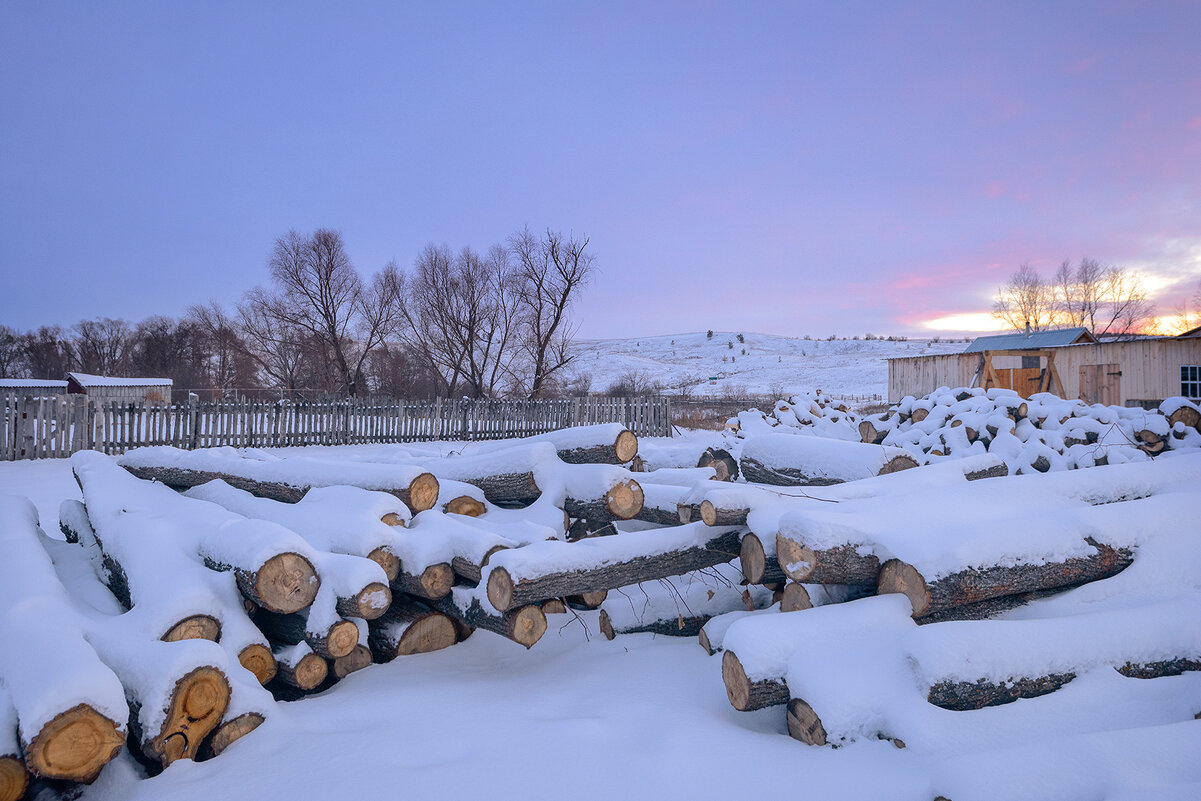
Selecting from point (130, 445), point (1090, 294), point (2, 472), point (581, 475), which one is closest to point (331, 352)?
point (130, 445)

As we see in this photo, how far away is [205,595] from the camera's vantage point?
3.19 m

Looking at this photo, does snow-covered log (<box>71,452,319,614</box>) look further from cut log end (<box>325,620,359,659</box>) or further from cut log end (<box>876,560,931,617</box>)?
cut log end (<box>876,560,931,617</box>)

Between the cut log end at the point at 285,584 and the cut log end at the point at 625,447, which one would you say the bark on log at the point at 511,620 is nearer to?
the cut log end at the point at 285,584

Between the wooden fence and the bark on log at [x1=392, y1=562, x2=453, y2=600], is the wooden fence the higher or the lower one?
the higher one

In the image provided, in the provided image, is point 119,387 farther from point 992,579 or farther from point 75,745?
point 992,579

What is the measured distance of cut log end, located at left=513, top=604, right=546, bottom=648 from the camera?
3.53m

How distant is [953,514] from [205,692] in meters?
3.80

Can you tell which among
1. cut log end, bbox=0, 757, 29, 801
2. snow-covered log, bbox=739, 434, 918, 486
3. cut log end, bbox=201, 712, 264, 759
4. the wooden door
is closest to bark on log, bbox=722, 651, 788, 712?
cut log end, bbox=201, 712, 264, 759

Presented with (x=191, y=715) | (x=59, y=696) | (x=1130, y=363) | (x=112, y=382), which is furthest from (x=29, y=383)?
(x=1130, y=363)

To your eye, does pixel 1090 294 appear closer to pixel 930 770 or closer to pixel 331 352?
pixel 331 352

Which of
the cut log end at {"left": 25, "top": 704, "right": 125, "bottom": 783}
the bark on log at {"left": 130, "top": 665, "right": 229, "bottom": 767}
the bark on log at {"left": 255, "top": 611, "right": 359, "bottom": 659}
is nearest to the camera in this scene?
the cut log end at {"left": 25, "top": 704, "right": 125, "bottom": 783}

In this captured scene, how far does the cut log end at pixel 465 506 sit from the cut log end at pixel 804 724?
272cm

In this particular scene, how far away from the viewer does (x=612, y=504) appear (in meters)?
4.68

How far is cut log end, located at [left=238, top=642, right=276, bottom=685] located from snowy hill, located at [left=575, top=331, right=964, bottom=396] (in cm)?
3571
